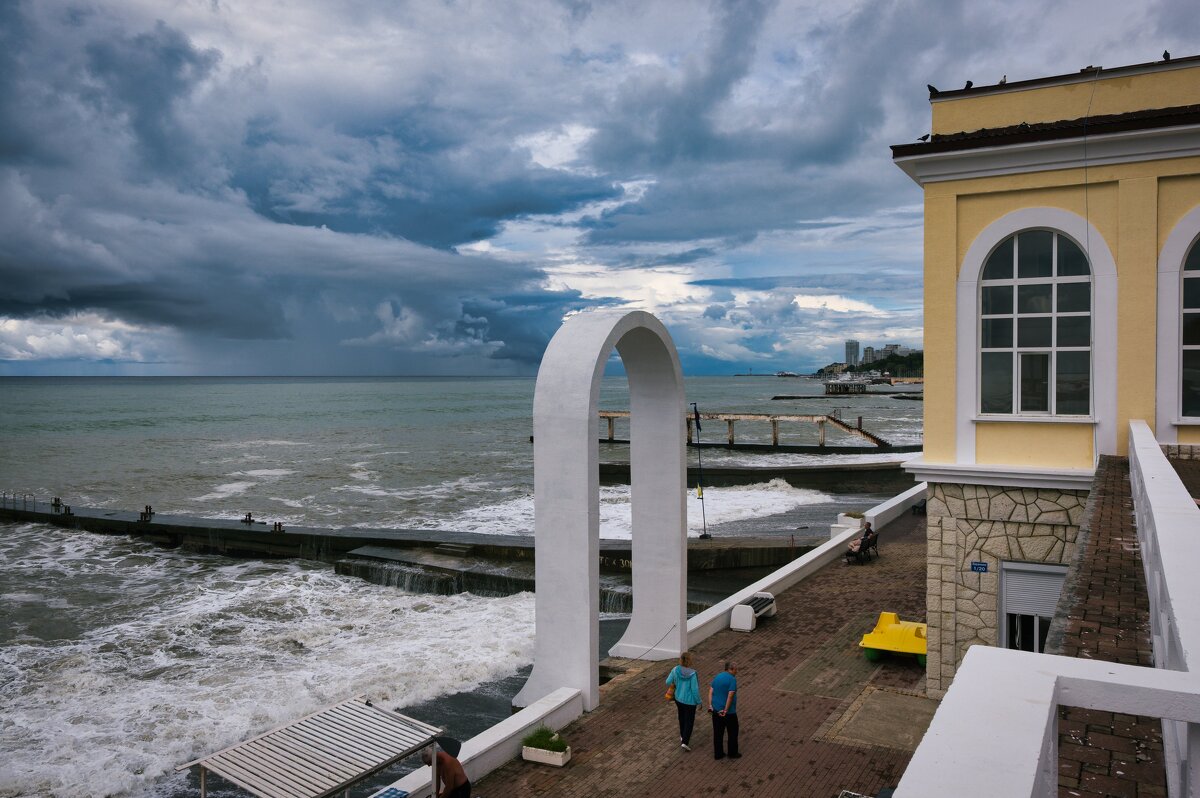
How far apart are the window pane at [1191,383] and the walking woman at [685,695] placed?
6.49 metres

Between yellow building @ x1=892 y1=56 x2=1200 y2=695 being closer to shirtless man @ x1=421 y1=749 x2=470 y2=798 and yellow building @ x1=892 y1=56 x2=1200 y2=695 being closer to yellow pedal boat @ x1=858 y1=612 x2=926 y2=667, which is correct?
yellow pedal boat @ x1=858 y1=612 x2=926 y2=667

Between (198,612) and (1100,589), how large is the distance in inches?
914

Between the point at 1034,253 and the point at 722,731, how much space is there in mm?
6863

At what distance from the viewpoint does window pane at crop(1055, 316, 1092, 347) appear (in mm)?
10094

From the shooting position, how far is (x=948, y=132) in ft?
36.1

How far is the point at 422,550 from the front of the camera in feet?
91.2

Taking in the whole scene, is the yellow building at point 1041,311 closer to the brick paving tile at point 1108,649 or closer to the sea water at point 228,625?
the brick paving tile at point 1108,649

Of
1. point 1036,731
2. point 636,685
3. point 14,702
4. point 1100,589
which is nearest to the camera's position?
point 1036,731

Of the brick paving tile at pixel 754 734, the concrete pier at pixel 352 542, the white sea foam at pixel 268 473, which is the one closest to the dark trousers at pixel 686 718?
the brick paving tile at pixel 754 734

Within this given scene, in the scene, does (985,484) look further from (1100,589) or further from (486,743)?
(486,743)

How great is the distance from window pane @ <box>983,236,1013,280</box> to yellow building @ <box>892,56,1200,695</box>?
13 millimetres

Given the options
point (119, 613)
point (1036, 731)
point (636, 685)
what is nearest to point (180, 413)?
point (119, 613)

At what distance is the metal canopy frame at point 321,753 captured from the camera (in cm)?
717

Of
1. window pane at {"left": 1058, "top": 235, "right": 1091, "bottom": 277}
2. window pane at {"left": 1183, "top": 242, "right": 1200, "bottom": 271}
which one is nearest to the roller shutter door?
window pane at {"left": 1058, "top": 235, "right": 1091, "bottom": 277}
